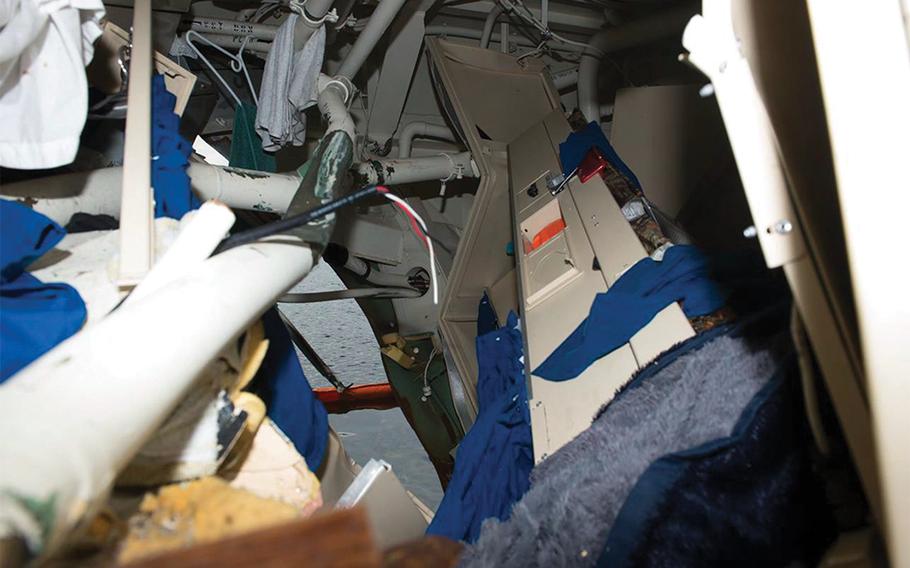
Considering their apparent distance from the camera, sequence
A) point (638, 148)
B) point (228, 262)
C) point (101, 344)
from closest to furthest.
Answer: point (101, 344), point (228, 262), point (638, 148)

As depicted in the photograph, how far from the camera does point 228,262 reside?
2.40ft

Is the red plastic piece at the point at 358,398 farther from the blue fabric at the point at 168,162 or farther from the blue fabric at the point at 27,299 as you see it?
the blue fabric at the point at 27,299

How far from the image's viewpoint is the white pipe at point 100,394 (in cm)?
40

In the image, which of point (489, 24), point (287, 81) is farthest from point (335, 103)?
point (489, 24)

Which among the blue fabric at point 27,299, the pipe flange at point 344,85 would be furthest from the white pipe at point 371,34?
the blue fabric at point 27,299

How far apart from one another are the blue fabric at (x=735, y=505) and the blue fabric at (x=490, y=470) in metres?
0.58

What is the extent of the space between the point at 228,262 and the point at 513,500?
0.95 meters

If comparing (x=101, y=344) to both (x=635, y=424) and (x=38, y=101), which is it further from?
(x=635, y=424)

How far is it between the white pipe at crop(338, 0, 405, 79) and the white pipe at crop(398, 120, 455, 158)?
52 cm

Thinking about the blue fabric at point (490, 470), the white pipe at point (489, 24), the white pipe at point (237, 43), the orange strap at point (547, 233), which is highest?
the white pipe at point (237, 43)

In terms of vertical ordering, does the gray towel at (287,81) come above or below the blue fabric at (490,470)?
above

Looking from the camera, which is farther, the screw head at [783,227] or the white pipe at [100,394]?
the screw head at [783,227]

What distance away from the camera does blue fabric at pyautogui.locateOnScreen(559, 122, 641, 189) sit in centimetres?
182

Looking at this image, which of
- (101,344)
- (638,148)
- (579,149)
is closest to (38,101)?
(101,344)
